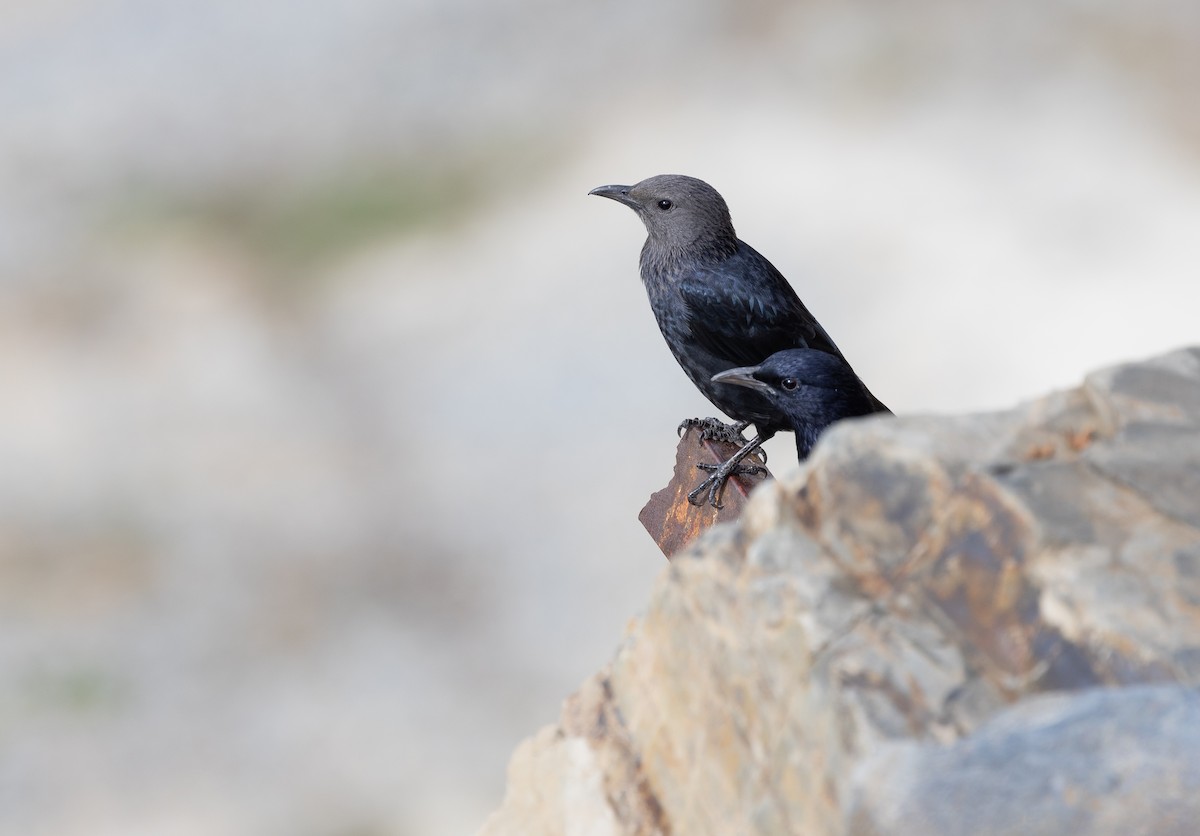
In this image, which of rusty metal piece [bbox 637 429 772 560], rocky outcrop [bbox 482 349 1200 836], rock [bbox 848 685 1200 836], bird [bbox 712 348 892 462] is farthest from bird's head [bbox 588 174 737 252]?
rock [bbox 848 685 1200 836]

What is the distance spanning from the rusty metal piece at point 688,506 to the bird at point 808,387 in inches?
13.4

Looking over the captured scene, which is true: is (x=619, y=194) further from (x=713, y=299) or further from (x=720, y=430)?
(x=720, y=430)

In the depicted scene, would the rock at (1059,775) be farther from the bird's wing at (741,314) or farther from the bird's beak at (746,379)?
the bird's wing at (741,314)

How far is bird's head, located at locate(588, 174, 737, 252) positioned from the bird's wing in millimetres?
151

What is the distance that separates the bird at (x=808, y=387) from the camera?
4.29m

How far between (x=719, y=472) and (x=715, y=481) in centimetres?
4

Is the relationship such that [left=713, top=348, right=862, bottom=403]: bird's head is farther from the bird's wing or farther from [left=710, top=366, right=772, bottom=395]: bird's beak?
the bird's wing

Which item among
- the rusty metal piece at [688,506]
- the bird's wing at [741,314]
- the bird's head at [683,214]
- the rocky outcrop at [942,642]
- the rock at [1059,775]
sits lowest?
the rock at [1059,775]

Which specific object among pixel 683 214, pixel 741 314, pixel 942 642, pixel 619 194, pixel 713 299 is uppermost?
pixel 619 194

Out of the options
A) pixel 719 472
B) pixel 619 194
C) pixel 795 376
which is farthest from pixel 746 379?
pixel 619 194

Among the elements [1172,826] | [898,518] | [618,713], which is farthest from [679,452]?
[1172,826]

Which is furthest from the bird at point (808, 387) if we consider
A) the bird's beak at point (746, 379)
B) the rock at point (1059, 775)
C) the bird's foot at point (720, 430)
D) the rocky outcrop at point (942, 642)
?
the rock at point (1059, 775)

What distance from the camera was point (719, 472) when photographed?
15.1 ft

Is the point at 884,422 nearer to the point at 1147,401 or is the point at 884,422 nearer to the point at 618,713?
the point at 1147,401
